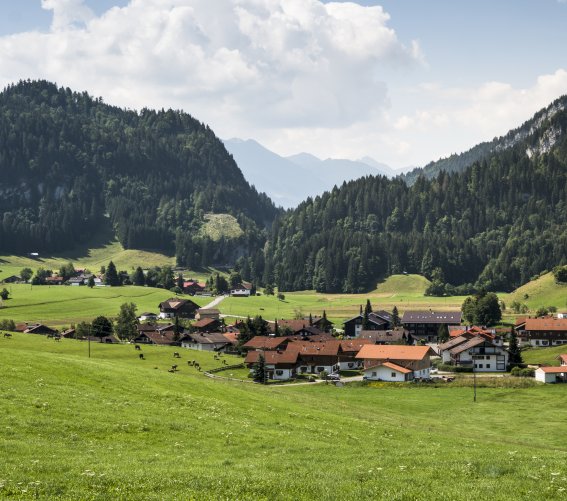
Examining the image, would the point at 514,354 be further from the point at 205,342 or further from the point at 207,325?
the point at 207,325

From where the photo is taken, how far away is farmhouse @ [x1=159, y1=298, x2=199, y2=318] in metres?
193

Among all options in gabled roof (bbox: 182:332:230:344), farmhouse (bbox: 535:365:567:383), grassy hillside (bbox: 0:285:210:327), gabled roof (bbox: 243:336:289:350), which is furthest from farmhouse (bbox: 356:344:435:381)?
grassy hillside (bbox: 0:285:210:327)

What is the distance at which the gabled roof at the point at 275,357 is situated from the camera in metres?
111

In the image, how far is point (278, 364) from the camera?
111 m

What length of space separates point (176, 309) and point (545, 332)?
100420mm

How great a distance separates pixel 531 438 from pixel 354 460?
30371 millimetres

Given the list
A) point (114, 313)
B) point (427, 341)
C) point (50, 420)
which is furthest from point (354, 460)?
point (114, 313)

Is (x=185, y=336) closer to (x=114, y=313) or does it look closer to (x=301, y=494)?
(x=114, y=313)

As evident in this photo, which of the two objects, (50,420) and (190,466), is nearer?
(190,466)

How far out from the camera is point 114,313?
177m

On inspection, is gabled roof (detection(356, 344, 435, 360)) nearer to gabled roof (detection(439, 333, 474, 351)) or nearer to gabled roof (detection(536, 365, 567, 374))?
gabled roof (detection(439, 333, 474, 351))

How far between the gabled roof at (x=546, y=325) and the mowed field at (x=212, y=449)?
8927 cm

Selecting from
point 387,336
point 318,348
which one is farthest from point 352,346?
point 387,336

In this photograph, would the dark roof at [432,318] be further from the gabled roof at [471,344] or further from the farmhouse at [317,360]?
the farmhouse at [317,360]
